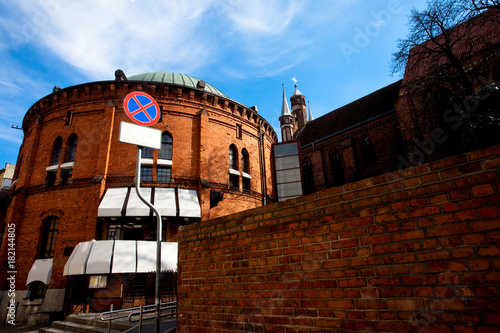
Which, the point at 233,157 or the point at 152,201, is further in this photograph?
the point at 233,157

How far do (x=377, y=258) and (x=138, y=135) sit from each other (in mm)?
3426

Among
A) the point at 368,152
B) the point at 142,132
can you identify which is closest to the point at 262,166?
the point at 368,152

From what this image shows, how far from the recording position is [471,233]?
182 cm

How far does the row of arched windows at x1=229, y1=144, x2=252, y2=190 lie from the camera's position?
1657cm

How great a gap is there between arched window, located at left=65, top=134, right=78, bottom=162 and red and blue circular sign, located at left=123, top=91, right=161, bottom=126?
13.3 meters

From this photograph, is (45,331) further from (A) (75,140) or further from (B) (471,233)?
(B) (471,233)

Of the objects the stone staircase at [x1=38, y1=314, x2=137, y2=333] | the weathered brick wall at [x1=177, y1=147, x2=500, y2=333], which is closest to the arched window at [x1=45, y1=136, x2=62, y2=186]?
the stone staircase at [x1=38, y1=314, x2=137, y2=333]

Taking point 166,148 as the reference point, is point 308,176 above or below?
above

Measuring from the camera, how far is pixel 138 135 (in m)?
3.95

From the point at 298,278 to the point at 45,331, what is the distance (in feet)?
39.8

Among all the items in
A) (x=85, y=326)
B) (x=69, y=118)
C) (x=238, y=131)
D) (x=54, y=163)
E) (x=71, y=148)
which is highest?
(x=69, y=118)

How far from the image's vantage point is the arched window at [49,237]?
13617mm

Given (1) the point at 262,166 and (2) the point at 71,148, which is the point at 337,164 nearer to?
(1) the point at 262,166

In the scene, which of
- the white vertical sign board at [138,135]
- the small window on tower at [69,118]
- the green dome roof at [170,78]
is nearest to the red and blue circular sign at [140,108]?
the white vertical sign board at [138,135]
